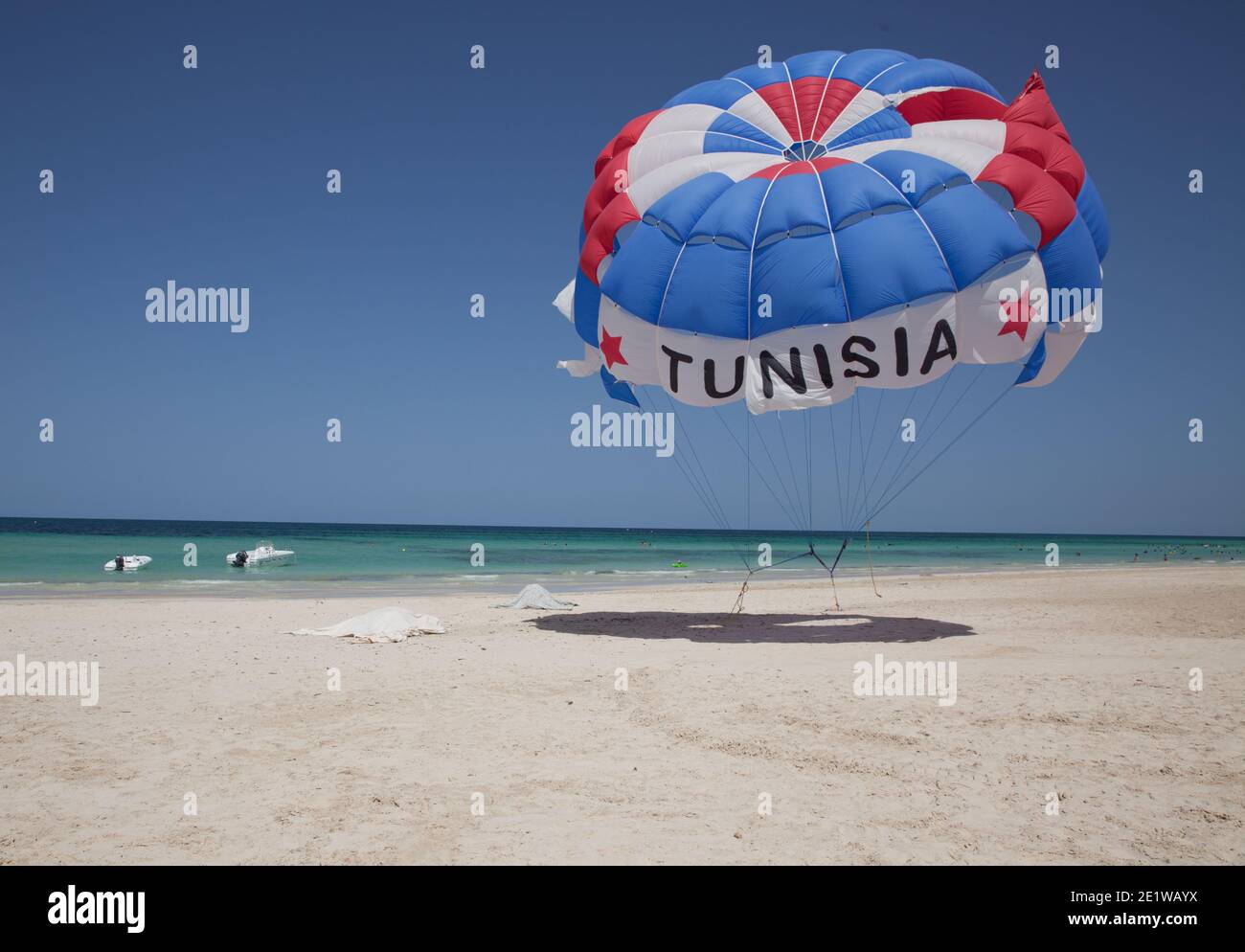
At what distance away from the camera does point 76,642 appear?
475 inches

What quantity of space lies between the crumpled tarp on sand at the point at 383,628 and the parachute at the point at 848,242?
218 inches

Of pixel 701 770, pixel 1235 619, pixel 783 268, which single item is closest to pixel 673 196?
pixel 783 268

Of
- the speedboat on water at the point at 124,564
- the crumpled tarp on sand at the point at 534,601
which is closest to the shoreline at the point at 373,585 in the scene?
the speedboat on water at the point at 124,564

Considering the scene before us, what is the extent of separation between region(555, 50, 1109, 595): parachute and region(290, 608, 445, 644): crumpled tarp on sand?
18.2 feet

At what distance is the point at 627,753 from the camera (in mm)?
6543

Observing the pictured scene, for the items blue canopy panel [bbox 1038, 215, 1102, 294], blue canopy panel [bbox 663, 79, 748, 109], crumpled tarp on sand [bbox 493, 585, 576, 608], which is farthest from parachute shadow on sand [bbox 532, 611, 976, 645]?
blue canopy panel [bbox 663, 79, 748, 109]

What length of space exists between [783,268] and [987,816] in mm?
7751

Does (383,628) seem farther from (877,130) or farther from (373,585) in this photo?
(373,585)

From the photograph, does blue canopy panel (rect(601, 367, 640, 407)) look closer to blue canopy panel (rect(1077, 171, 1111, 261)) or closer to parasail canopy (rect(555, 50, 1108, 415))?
parasail canopy (rect(555, 50, 1108, 415))

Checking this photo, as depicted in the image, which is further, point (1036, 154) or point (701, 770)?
point (1036, 154)

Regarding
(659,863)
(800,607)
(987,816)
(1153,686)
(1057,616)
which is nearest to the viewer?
(659,863)

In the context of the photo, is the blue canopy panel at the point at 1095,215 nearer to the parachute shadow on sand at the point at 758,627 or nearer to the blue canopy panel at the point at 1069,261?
the blue canopy panel at the point at 1069,261

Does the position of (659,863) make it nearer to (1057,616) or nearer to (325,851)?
(325,851)

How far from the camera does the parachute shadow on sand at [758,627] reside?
12.5 meters
